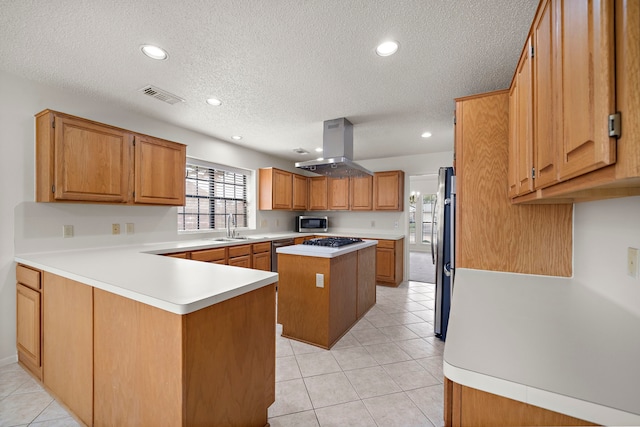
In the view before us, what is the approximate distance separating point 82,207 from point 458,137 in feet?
11.4

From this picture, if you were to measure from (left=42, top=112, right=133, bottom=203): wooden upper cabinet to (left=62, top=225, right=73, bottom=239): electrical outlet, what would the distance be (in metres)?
0.36

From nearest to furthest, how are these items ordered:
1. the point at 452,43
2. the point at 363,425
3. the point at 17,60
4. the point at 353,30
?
the point at 363,425, the point at 353,30, the point at 452,43, the point at 17,60

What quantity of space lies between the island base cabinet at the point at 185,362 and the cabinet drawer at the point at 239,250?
7.02 feet

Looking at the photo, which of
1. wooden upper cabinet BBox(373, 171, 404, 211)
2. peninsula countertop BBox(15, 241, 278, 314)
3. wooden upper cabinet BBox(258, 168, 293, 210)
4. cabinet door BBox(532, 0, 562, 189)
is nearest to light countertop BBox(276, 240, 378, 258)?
peninsula countertop BBox(15, 241, 278, 314)

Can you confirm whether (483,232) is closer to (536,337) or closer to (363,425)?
(536,337)

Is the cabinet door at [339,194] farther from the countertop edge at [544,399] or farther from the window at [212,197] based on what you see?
the countertop edge at [544,399]

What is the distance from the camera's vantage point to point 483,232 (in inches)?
69.7

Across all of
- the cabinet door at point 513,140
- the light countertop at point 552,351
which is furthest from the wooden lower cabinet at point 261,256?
the cabinet door at point 513,140

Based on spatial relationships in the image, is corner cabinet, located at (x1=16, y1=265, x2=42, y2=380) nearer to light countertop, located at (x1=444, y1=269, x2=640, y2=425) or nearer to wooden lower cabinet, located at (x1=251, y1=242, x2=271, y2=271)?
wooden lower cabinet, located at (x1=251, y1=242, x2=271, y2=271)

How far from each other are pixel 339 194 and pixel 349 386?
3888mm

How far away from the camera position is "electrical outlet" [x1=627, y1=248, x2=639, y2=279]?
1011 mm

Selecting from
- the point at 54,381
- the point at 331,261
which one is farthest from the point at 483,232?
the point at 54,381

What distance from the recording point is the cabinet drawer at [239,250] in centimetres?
353

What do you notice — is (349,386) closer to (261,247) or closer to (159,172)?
(261,247)
